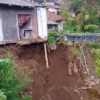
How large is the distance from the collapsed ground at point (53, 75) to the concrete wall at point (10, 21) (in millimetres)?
628

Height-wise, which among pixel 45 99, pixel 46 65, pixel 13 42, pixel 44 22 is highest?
pixel 44 22

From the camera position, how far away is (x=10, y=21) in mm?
13445

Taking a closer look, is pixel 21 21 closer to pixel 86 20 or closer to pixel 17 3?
pixel 17 3

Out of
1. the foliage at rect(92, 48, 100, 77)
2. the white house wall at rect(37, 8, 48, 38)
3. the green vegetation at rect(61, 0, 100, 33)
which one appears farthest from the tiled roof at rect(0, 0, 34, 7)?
the green vegetation at rect(61, 0, 100, 33)

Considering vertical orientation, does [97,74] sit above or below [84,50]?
below

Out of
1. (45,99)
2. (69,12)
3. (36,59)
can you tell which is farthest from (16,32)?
(69,12)

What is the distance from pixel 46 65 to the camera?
590 inches

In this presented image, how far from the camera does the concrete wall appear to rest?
13.0 m

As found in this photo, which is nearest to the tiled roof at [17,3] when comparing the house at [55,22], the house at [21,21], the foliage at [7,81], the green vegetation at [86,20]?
the house at [21,21]

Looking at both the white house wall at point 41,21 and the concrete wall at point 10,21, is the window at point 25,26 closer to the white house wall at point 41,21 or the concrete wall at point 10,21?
the concrete wall at point 10,21

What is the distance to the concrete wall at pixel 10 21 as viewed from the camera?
13031 millimetres

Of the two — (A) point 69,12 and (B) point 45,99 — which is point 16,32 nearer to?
(B) point 45,99

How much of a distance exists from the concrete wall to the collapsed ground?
2.06ft

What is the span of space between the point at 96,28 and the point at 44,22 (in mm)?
8415
